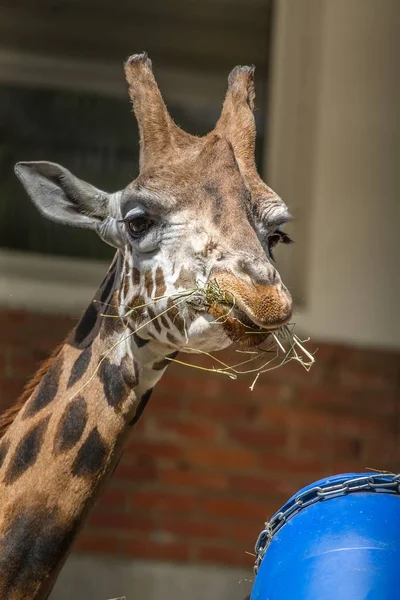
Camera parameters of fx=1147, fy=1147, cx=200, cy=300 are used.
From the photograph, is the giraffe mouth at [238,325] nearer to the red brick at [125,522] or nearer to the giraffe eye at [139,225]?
the giraffe eye at [139,225]

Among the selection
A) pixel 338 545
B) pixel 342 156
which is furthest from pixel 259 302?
pixel 342 156

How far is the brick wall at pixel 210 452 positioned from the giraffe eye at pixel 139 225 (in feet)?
7.91

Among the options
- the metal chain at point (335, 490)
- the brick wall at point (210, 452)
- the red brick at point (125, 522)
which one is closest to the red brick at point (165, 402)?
the brick wall at point (210, 452)

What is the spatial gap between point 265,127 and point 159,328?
3065 millimetres

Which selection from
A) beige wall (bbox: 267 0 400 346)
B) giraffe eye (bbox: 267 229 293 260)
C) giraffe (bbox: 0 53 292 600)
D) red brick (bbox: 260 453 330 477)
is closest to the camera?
giraffe (bbox: 0 53 292 600)

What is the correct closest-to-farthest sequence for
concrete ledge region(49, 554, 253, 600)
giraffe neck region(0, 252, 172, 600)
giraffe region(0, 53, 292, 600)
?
1. giraffe region(0, 53, 292, 600)
2. giraffe neck region(0, 252, 172, 600)
3. concrete ledge region(49, 554, 253, 600)

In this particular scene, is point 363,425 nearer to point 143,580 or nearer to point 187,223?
point 143,580

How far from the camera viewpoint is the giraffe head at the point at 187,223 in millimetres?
2629

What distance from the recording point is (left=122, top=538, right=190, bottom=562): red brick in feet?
17.4

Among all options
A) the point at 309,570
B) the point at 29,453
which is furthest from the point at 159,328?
the point at 309,570

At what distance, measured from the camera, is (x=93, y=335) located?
307 cm

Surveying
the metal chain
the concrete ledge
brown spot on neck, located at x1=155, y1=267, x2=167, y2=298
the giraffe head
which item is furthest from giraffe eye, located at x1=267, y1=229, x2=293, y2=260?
the concrete ledge

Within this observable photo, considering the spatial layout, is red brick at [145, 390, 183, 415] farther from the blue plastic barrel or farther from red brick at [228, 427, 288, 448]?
the blue plastic barrel

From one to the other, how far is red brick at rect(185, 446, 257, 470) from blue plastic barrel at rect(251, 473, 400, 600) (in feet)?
8.87
